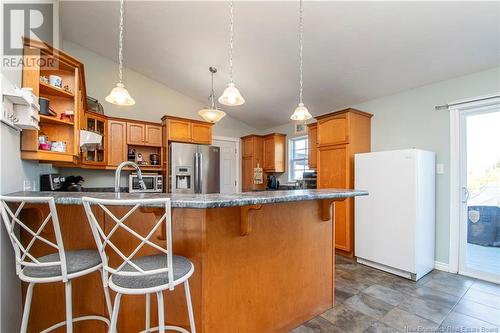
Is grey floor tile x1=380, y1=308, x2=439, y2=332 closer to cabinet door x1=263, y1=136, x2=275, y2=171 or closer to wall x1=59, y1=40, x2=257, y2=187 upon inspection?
cabinet door x1=263, y1=136, x2=275, y2=171

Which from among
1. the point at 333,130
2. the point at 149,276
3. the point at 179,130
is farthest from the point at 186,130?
the point at 149,276

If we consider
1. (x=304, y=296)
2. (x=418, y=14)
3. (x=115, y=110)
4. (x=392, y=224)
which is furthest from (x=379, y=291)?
(x=115, y=110)

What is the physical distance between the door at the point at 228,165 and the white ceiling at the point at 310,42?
5.45 ft

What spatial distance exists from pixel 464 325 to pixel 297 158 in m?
A: 3.81

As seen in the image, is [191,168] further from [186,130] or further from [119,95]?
[119,95]

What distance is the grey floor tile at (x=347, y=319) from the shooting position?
1.85 metres

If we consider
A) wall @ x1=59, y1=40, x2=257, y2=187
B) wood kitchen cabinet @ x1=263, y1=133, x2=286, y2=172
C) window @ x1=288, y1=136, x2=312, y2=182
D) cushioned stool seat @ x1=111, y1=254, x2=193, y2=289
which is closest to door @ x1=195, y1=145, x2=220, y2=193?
wall @ x1=59, y1=40, x2=257, y2=187

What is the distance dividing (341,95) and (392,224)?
211cm

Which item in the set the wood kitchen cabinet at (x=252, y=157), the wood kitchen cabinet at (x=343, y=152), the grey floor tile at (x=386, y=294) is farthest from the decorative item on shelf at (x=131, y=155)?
the grey floor tile at (x=386, y=294)

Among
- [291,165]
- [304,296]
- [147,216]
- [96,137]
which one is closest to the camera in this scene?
[147,216]

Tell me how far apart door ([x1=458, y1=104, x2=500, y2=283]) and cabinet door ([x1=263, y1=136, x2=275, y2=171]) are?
3.22 meters

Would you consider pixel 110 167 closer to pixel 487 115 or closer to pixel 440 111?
pixel 440 111

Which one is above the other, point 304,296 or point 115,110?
point 115,110

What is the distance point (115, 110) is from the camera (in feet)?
14.4
